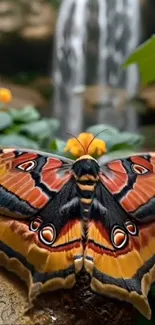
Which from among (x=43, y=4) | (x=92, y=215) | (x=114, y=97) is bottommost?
(x=114, y=97)

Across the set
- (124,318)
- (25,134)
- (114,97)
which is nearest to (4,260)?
(124,318)

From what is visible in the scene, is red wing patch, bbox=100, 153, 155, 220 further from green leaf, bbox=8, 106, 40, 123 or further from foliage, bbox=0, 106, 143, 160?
green leaf, bbox=8, 106, 40, 123

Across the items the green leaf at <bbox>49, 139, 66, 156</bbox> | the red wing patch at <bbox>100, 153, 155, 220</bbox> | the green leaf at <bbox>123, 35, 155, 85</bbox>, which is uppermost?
the green leaf at <bbox>123, 35, 155, 85</bbox>

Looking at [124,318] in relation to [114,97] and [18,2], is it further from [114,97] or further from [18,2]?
[18,2]


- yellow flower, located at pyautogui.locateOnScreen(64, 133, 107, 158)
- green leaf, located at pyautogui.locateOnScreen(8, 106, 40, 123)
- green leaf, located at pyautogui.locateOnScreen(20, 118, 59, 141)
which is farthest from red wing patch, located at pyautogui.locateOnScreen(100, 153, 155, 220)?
green leaf, located at pyautogui.locateOnScreen(8, 106, 40, 123)

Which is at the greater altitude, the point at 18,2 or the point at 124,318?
the point at 18,2

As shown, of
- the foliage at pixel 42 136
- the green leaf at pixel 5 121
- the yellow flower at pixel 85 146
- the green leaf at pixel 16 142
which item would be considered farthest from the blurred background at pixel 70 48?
the yellow flower at pixel 85 146

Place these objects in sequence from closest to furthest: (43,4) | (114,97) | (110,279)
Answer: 1. (110,279)
2. (114,97)
3. (43,4)

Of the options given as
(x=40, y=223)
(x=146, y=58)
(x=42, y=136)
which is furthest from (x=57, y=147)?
(x=40, y=223)
